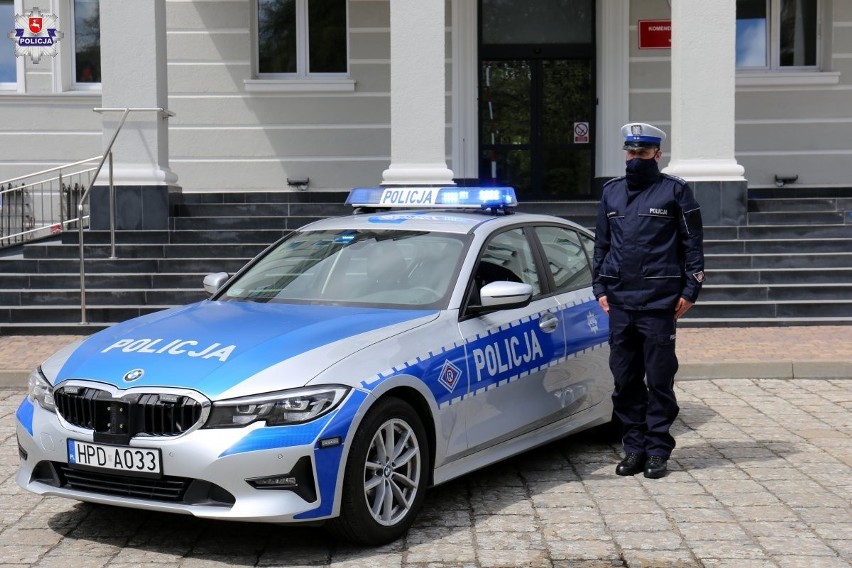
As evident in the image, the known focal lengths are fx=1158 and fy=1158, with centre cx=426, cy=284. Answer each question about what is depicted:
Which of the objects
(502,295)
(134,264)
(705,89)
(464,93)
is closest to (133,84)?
(134,264)

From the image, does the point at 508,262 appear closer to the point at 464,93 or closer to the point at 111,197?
the point at 111,197

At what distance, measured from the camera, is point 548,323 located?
6.46m

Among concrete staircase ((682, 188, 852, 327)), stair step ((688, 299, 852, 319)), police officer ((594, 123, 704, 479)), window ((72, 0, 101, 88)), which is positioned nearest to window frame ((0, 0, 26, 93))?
window ((72, 0, 101, 88))

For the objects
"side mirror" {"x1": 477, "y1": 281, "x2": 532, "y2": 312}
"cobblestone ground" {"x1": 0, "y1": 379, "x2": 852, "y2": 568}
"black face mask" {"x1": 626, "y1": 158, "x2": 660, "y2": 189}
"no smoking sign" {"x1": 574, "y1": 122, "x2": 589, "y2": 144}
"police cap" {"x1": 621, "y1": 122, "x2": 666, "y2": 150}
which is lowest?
"cobblestone ground" {"x1": 0, "y1": 379, "x2": 852, "y2": 568}

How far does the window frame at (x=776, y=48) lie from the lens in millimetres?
17609

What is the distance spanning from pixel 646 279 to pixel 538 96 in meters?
11.8

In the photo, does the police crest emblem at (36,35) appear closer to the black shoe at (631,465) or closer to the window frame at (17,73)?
the window frame at (17,73)

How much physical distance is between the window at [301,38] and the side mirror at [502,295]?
40.3ft

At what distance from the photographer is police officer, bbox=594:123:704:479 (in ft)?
20.4

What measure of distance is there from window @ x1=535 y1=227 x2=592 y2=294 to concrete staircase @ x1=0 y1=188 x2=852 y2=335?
201 inches

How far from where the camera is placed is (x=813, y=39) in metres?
17.7

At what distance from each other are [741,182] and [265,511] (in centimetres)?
1012

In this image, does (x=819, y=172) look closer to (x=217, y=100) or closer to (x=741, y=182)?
(x=741, y=182)

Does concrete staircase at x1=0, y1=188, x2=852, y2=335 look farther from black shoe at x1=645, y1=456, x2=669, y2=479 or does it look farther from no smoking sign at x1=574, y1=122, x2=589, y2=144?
black shoe at x1=645, y1=456, x2=669, y2=479
